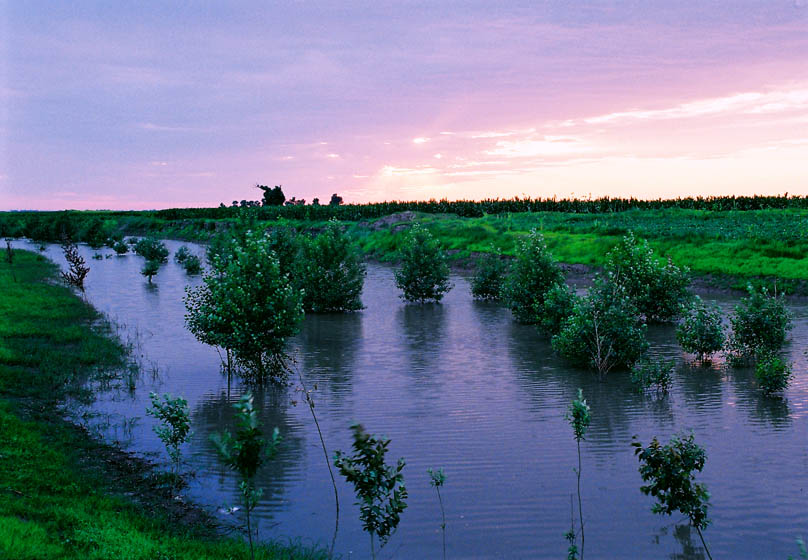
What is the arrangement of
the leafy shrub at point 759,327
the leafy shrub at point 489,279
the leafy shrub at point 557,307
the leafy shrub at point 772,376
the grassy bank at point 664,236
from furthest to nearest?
1. the grassy bank at point 664,236
2. the leafy shrub at point 489,279
3. the leafy shrub at point 557,307
4. the leafy shrub at point 759,327
5. the leafy shrub at point 772,376

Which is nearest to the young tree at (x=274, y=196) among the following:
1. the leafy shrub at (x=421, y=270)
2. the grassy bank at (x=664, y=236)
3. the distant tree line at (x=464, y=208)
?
the distant tree line at (x=464, y=208)

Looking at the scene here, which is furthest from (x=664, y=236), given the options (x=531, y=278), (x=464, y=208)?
(x=464, y=208)

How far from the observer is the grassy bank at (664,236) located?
44469 mm

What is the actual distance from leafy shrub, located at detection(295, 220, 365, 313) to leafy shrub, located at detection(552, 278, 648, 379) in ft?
56.7

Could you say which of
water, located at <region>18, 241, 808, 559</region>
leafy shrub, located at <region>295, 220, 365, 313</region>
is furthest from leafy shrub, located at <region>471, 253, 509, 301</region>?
water, located at <region>18, 241, 808, 559</region>

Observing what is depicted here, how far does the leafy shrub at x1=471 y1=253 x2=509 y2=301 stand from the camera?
4294 centimetres

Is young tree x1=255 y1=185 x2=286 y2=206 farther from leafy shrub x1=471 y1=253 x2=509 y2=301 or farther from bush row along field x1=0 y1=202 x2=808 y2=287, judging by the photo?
leafy shrub x1=471 y1=253 x2=509 y2=301

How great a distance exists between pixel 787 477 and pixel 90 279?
54.1 metres

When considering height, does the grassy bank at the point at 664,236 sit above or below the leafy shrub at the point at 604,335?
above

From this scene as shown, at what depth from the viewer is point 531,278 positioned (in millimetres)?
32219

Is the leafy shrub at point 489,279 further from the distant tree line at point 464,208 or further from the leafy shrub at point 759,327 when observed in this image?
the distant tree line at point 464,208

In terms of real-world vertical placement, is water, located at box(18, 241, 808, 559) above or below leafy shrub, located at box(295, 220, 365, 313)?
below

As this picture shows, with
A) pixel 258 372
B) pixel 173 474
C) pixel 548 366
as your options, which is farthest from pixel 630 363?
pixel 173 474

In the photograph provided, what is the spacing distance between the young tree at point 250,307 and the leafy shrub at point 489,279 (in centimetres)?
2323
